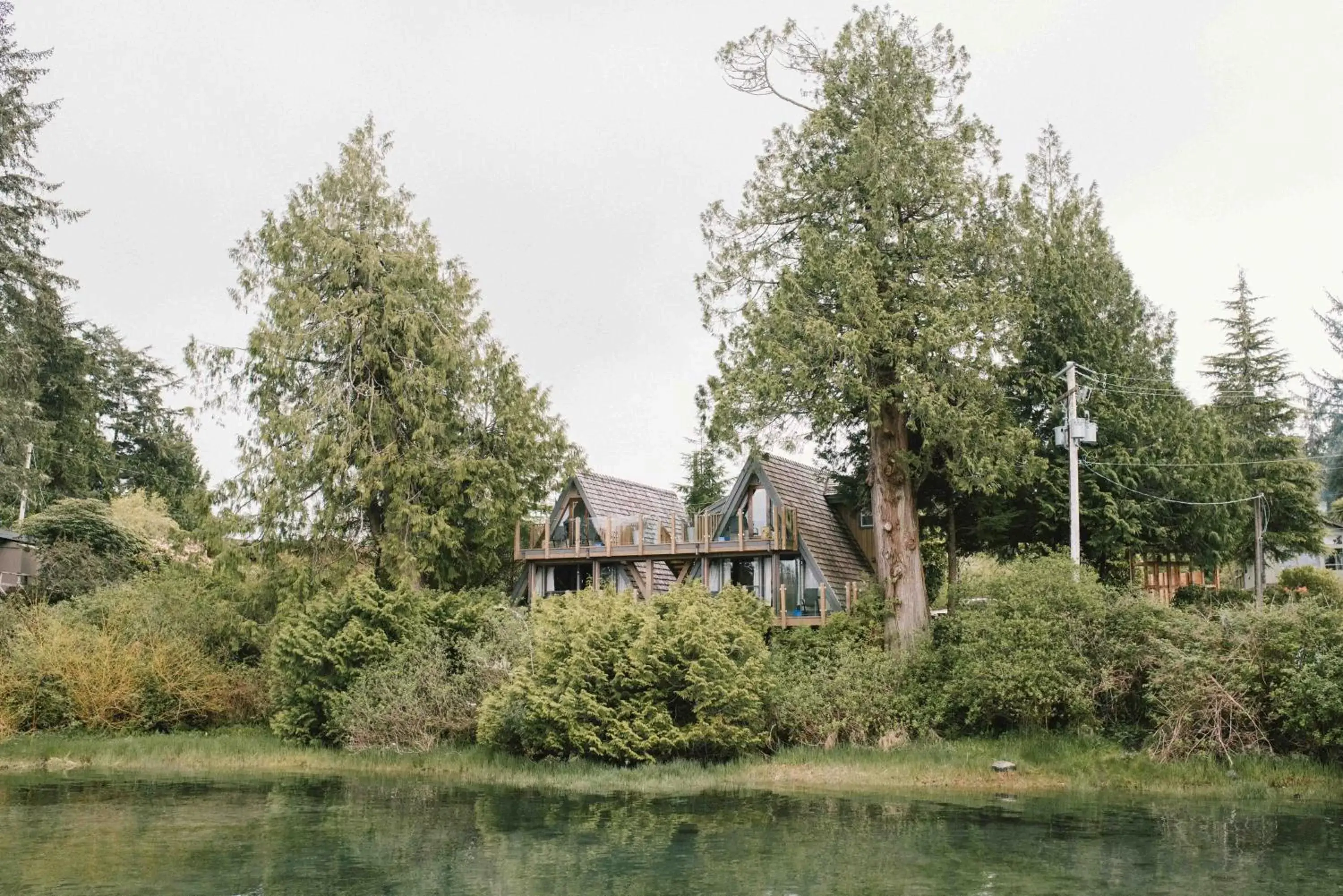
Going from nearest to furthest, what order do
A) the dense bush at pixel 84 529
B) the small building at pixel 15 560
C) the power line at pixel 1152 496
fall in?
the power line at pixel 1152 496
the dense bush at pixel 84 529
the small building at pixel 15 560

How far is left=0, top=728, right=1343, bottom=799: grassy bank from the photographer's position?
76.1ft

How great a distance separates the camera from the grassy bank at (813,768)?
23203mm

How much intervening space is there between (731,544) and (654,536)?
307 cm

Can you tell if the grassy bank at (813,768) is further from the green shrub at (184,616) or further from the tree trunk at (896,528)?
the tree trunk at (896,528)

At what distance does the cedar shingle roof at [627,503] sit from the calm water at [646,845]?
49.6 feet

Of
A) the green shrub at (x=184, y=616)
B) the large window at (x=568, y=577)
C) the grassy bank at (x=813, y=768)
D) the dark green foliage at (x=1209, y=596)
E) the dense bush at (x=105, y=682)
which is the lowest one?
the grassy bank at (x=813, y=768)

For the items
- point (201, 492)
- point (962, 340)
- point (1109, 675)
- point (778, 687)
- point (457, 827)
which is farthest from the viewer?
point (201, 492)

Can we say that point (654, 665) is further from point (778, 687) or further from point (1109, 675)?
point (1109, 675)

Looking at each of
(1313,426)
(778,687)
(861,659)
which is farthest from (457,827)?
(1313,426)

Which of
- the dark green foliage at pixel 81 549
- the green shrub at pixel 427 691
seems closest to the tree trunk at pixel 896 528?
the green shrub at pixel 427 691

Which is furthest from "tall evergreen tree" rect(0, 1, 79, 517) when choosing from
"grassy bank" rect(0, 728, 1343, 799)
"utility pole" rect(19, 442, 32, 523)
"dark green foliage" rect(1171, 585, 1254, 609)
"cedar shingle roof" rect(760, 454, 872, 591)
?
"dark green foliage" rect(1171, 585, 1254, 609)

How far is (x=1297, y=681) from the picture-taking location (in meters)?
22.8

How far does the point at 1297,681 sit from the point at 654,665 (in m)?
12.4

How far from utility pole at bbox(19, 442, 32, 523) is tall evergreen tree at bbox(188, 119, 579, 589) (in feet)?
26.5
